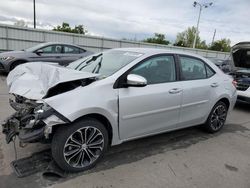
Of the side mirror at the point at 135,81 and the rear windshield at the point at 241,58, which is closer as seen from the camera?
the side mirror at the point at 135,81

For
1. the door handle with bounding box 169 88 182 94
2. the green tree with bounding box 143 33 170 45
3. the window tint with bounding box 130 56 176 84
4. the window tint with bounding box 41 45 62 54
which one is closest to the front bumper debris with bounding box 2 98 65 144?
the window tint with bounding box 130 56 176 84

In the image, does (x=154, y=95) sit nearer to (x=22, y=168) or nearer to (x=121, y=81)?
(x=121, y=81)

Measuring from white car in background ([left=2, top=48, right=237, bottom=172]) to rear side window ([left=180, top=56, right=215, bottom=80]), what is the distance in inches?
0.7

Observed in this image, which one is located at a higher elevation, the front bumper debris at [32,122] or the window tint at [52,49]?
the window tint at [52,49]

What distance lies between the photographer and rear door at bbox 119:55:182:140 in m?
3.03

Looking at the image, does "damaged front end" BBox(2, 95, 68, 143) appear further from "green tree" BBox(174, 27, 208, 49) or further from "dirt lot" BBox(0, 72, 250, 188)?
"green tree" BBox(174, 27, 208, 49)

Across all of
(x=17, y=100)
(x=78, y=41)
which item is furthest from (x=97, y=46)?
(x=17, y=100)

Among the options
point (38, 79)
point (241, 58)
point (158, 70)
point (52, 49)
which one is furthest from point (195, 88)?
point (52, 49)

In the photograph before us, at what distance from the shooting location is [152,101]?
10.6 feet

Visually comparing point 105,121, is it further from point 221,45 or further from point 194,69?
point 221,45

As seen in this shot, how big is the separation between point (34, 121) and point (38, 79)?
799mm

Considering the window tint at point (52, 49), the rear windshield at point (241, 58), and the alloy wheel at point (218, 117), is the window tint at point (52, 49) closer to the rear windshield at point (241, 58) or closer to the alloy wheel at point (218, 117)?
the rear windshield at point (241, 58)

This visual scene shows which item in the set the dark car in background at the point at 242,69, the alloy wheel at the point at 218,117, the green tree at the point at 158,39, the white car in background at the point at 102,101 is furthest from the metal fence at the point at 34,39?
the green tree at the point at 158,39

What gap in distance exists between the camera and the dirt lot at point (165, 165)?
269cm
